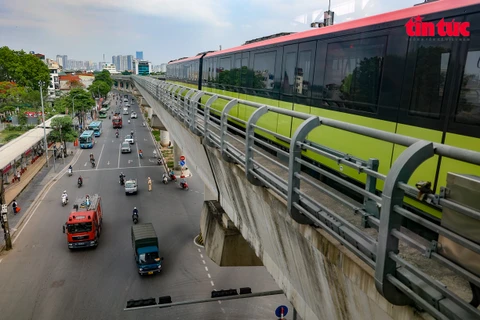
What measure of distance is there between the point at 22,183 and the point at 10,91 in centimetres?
3410

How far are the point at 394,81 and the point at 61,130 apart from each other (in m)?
41.1

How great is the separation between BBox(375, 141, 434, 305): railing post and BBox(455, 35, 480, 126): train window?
2.90 m

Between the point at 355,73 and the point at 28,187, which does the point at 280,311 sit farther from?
the point at 28,187

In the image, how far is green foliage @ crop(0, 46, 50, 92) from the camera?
69312 mm

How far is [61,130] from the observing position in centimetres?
4103

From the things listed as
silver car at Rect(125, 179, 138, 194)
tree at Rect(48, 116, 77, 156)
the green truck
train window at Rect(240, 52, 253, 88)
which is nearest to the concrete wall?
train window at Rect(240, 52, 253, 88)

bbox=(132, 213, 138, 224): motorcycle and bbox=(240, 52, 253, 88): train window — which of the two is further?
bbox=(132, 213, 138, 224): motorcycle

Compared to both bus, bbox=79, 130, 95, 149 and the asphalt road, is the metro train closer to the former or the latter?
the asphalt road

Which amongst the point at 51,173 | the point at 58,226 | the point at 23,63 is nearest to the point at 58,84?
the point at 23,63

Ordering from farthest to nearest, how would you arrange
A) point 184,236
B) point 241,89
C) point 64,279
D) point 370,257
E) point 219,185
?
point 184,236, point 64,279, point 241,89, point 219,185, point 370,257

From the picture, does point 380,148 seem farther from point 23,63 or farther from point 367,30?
point 23,63

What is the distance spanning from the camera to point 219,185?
372 inches

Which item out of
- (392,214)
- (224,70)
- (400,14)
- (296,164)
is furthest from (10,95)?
(392,214)

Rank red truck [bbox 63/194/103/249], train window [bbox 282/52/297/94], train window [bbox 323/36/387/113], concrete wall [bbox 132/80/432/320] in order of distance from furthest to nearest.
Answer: red truck [bbox 63/194/103/249] < train window [bbox 282/52/297/94] < train window [bbox 323/36/387/113] < concrete wall [bbox 132/80/432/320]
